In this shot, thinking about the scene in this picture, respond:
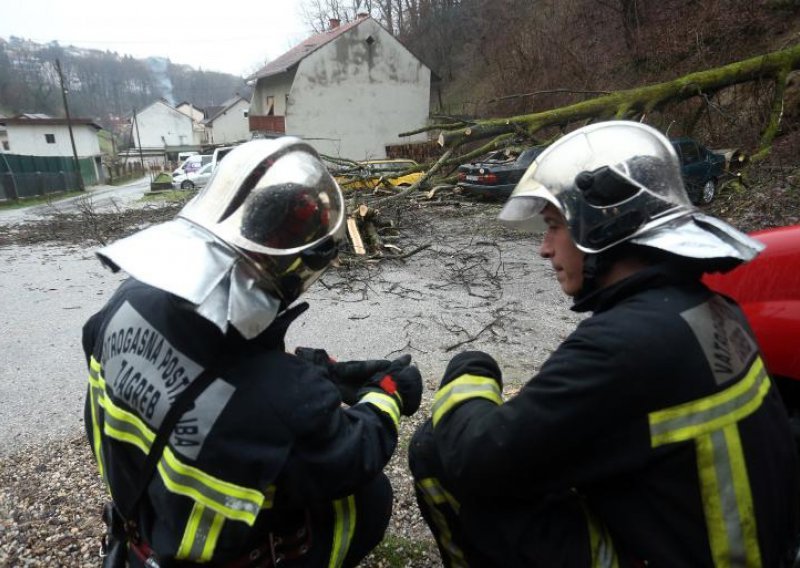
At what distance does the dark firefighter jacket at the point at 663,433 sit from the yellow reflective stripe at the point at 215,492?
1.79ft

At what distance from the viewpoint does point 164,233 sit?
4.55ft

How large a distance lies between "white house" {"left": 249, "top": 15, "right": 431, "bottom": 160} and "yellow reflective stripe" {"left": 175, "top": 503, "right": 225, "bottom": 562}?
77.1 feet

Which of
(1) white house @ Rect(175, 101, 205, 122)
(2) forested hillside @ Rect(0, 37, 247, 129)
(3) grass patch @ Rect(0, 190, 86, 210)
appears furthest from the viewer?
(1) white house @ Rect(175, 101, 205, 122)

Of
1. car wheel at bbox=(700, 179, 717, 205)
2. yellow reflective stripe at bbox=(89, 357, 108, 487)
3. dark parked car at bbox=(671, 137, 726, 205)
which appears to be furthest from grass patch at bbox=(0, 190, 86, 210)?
yellow reflective stripe at bbox=(89, 357, 108, 487)

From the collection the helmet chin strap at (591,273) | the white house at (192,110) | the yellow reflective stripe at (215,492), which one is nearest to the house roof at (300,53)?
the helmet chin strap at (591,273)

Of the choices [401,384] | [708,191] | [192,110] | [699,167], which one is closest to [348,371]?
[401,384]

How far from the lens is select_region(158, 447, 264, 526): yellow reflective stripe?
49.1 inches

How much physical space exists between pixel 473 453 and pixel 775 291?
4.47ft

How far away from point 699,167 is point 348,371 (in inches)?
412

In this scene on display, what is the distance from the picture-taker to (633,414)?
116 cm

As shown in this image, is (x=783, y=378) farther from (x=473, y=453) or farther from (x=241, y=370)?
(x=241, y=370)

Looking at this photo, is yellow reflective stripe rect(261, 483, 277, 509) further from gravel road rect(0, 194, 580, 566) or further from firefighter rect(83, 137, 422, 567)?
gravel road rect(0, 194, 580, 566)

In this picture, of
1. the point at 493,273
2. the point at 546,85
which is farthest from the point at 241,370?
the point at 546,85

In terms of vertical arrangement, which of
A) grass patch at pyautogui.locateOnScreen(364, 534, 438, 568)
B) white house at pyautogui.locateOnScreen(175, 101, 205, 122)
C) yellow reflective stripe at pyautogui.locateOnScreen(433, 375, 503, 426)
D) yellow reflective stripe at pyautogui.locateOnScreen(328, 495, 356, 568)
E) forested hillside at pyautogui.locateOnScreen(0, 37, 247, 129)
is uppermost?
forested hillside at pyautogui.locateOnScreen(0, 37, 247, 129)
